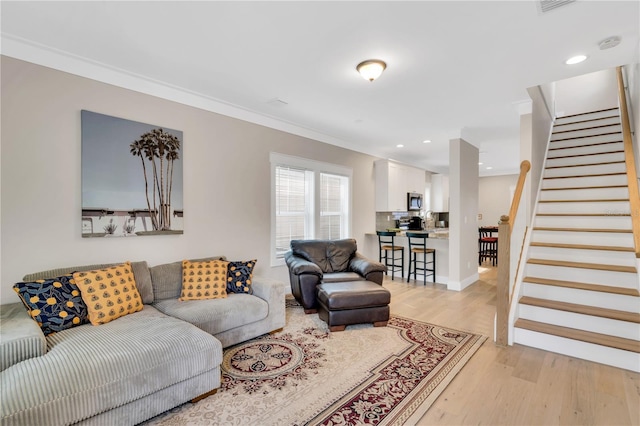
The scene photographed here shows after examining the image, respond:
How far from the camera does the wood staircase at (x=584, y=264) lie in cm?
266

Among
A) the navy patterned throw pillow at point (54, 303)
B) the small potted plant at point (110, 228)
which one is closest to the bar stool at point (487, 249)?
the small potted plant at point (110, 228)

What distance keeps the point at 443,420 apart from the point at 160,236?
2950 millimetres

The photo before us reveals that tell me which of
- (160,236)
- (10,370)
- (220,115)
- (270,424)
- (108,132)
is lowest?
(270,424)

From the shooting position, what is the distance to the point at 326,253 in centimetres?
435

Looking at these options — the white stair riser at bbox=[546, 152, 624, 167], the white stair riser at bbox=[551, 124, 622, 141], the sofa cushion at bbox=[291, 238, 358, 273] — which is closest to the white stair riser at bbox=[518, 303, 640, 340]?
the sofa cushion at bbox=[291, 238, 358, 273]

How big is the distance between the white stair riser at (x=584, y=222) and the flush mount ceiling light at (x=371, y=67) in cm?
305

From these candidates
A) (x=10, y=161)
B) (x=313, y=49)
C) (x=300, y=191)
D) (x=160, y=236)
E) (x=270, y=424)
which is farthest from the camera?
(x=300, y=191)

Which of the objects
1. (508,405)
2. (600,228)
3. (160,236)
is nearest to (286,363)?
(508,405)

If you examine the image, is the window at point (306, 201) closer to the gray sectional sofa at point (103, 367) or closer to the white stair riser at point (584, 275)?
the gray sectional sofa at point (103, 367)

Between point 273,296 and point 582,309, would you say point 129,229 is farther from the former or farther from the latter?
point 582,309

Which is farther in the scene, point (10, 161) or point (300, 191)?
point (300, 191)

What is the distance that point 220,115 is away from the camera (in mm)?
3703

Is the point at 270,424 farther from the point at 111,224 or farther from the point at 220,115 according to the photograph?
the point at 220,115

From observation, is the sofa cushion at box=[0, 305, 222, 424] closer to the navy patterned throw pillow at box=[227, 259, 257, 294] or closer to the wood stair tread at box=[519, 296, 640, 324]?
the navy patterned throw pillow at box=[227, 259, 257, 294]
